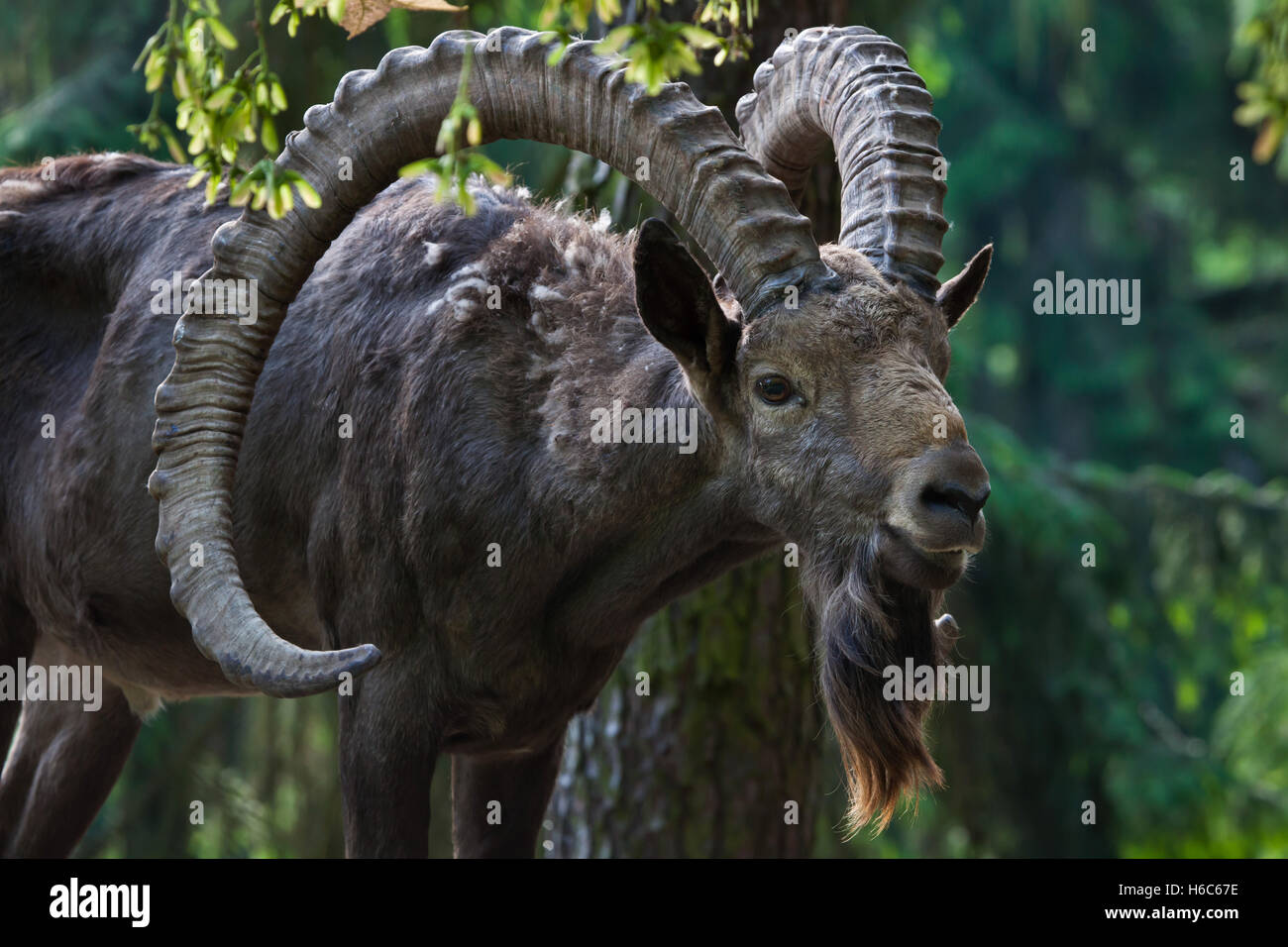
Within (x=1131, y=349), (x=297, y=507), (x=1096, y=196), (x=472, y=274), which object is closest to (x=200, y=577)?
(x=297, y=507)

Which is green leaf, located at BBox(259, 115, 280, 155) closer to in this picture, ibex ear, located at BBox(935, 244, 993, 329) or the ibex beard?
the ibex beard

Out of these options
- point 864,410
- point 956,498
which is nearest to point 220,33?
point 864,410

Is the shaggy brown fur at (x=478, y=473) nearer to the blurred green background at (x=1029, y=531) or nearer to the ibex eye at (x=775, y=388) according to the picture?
the ibex eye at (x=775, y=388)

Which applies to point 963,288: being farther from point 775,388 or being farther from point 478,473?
point 478,473

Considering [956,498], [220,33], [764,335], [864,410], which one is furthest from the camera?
[764,335]

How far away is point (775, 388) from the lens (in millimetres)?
4828

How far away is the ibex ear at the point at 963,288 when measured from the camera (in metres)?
5.12

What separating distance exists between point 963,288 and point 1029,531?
687cm

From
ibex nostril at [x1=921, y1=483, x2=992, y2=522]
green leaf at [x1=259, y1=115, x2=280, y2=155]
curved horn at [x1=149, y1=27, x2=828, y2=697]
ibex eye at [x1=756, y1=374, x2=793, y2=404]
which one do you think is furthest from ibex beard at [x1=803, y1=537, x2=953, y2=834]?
green leaf at [x1=259, y1=115, x2=280, y2=155]

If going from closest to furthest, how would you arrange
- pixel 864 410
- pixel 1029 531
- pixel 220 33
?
pixel 220 33 → pixel 864 410 → pixel 1029 531

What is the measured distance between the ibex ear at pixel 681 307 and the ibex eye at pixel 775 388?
16 centimetres

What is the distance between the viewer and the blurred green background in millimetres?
7406
